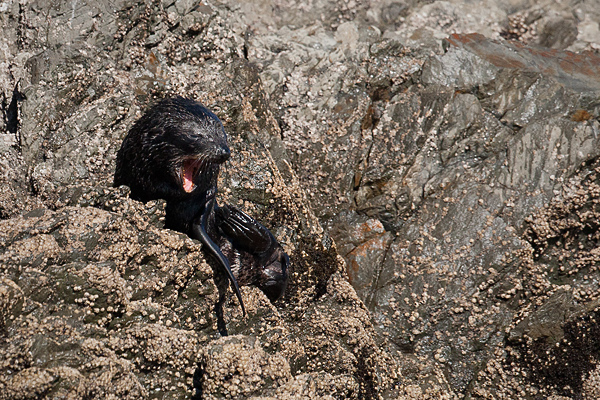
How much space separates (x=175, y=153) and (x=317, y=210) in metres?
2.55

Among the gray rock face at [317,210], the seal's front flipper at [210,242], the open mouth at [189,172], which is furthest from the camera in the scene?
the open mouth at [189,172]

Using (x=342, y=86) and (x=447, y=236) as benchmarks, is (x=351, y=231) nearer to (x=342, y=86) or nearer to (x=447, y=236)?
(x=447, y=236)

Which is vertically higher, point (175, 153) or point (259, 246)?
point (175, 153)

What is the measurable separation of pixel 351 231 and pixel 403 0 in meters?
4.08

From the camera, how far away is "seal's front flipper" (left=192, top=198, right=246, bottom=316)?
484 centimetres

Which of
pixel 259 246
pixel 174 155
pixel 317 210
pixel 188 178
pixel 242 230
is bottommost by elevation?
pixel 317 210

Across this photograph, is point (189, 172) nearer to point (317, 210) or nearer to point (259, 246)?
point (259, 246)

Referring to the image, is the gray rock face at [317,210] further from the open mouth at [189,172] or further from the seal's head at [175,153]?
the open mouth at [189,172]

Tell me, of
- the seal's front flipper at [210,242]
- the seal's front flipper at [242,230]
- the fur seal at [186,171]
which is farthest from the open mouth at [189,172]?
the seal's front flipper at [242,230]

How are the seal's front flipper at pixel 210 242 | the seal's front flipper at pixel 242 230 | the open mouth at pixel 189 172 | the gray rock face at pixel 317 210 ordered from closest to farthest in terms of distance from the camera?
the gray rock face at pixel 317 210 < the seal's front flipper at pixel 210 242 < the open mouth at pixel 189 172 < the seal's front flipper at pixel 242 230

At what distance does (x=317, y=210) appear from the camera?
23.3 ft

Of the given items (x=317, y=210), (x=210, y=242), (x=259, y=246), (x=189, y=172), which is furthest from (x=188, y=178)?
(x=317, y=210)

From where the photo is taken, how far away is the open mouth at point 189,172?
497 centimetres

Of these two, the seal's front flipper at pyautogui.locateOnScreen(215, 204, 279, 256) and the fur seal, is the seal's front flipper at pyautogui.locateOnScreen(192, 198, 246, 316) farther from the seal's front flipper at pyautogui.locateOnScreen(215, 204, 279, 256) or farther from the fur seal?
the seal's front flipper at pyautogui.locateOnScreen(215, 204, 279, 256)
